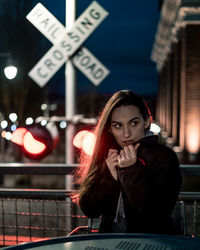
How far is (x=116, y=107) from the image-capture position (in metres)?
2.74

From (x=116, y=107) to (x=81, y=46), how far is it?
2383 mm

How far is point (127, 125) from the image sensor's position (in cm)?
269

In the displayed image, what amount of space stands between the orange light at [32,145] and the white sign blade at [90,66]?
118 centimetres

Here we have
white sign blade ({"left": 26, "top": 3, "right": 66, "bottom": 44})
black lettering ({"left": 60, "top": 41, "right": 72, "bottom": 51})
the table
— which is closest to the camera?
the table

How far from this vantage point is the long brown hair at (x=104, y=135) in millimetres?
2758

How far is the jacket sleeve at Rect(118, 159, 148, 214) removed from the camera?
2.42 meters

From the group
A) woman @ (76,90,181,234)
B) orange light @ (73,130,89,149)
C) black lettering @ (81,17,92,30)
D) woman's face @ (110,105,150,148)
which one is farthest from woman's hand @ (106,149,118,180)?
black lettering @ (81,17,92,30)

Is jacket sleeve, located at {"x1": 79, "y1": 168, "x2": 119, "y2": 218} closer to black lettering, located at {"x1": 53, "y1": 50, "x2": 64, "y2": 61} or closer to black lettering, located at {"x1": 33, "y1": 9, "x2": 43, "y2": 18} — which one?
black lettering, located at {"x1": 53, "y1": 50, "x2": 64, "y2": 61}

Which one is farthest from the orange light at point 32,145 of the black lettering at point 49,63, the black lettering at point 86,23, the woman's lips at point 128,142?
the woman's lips at point 128,142

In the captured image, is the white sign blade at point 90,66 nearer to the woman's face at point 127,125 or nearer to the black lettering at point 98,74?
the black lettering at point 98,74

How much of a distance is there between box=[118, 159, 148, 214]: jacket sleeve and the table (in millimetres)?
257

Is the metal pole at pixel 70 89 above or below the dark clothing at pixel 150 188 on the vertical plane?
above

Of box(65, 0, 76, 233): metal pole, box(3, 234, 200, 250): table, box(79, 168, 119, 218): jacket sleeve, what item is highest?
box(65, 0, 76, 233): metal pole

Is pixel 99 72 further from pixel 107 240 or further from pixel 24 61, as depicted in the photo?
pixel 24 61
